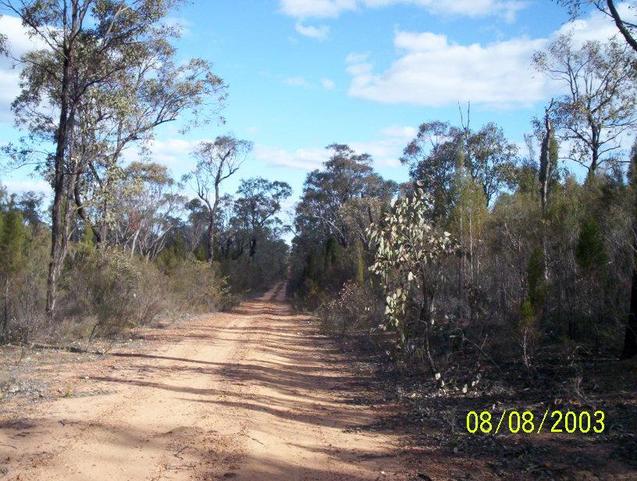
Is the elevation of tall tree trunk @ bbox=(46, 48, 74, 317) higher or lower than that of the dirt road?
higher

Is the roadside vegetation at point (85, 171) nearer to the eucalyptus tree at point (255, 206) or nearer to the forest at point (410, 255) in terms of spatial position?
the forest at point (410, 255)

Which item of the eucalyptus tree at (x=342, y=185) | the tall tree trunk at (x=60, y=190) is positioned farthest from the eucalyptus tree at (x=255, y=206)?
the tall tree trunk at (x=60, y=190)

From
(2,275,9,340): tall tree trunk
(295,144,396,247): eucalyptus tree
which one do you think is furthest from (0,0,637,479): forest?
(295,144,396,247): eucalyptus tree

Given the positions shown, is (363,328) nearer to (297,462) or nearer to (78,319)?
(78,319)

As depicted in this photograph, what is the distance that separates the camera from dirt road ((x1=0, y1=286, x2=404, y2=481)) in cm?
597

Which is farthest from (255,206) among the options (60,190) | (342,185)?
(60,190)

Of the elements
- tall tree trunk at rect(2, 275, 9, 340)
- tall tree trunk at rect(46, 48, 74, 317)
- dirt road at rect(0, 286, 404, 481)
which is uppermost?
tall tree trunk at rect(46, 48, 74, 317)

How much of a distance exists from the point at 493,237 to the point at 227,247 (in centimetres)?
4656

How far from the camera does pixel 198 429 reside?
24.3ft
